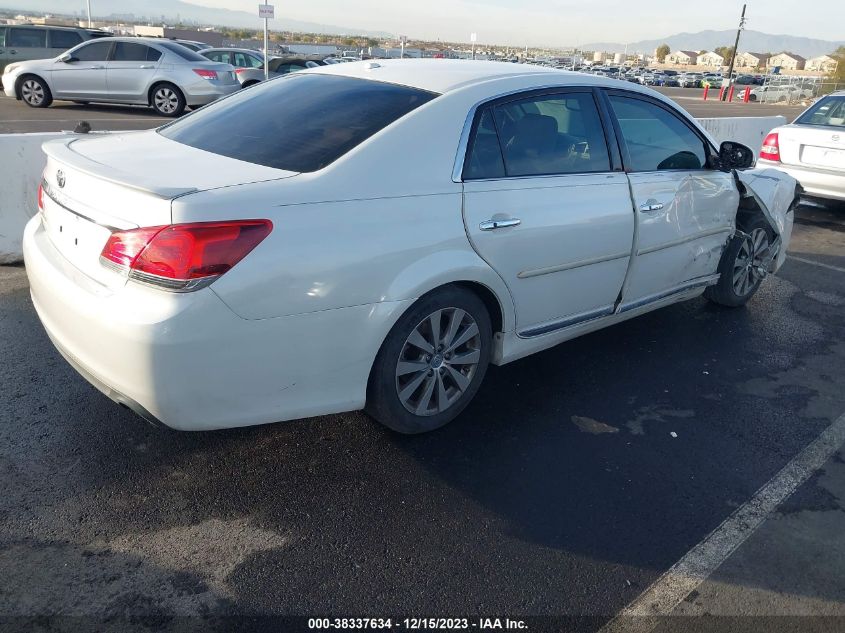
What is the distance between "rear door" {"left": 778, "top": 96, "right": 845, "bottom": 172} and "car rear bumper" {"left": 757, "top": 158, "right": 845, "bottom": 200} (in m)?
0.05

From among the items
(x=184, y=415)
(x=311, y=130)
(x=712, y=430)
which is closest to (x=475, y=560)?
(x=184, y=415)

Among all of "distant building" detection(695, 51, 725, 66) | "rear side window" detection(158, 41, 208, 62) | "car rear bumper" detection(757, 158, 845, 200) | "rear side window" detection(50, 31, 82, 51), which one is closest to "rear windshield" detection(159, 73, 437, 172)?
"car rear bumper" detection(757, 158, 845, 200)

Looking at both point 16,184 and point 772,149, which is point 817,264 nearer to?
point 772,149

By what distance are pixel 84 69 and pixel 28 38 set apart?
5.39 m

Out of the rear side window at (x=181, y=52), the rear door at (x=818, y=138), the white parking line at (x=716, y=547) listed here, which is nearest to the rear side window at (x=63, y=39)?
the rear side window at (x=181, y=52)

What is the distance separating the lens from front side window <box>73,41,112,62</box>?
15352 mm

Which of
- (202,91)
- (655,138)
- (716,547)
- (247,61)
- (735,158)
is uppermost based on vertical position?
(247,61)

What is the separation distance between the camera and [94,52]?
606 inches

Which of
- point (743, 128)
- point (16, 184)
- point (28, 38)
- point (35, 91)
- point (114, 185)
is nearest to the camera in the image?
point (114, 185)

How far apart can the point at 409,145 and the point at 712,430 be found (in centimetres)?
221

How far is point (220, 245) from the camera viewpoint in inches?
101

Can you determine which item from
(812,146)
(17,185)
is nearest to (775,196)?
(812,146)

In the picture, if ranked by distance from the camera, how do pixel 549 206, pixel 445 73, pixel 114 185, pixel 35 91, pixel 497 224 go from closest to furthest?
pixel 114 185 < pixel 497 224 < pixel 549 206 < pixel 445 73 < pixel 35 91

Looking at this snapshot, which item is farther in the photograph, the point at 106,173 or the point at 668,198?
the point at 668,198
